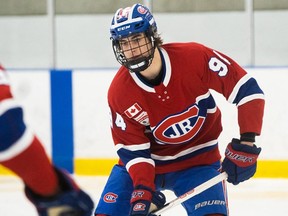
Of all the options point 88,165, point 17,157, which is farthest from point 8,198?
point 17,157

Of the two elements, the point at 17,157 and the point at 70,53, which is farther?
the point at 70,53

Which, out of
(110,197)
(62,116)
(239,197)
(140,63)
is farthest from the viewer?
(62,116)

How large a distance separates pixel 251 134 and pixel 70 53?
12.2 ft

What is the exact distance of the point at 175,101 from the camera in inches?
102

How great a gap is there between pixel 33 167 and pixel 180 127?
49.5 inches

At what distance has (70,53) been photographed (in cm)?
614

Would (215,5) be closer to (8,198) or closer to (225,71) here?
(8,198)

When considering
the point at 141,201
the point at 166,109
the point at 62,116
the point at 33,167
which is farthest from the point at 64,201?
the point at 62,116

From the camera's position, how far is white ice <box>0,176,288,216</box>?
12.7 feet

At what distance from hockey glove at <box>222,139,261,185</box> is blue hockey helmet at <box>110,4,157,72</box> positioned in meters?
0.39

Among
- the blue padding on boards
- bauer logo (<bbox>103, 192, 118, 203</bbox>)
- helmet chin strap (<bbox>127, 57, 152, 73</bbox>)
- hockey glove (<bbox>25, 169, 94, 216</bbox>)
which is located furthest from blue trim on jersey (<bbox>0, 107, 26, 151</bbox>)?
the blue padding on boards

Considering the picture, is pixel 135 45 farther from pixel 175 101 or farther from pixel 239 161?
pixel 239 161

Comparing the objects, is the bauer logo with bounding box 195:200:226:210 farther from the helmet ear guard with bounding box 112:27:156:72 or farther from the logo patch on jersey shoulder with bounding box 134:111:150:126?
the helmet ear guard with bounding box 112:27:156:72

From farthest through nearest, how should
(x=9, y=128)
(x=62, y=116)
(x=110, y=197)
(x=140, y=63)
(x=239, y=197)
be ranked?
(x=62, y=116) → (x=239, y=197) → (x=110, y=197) → (x=140, y=63) → (x=9, y=128)
